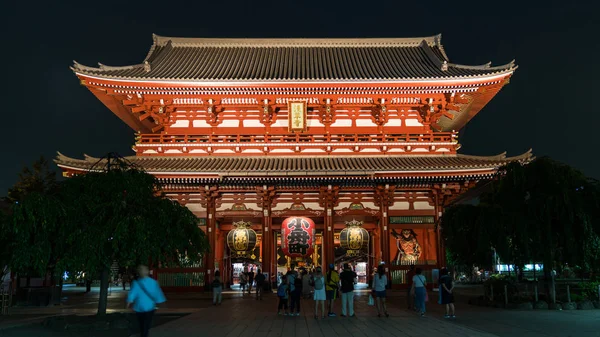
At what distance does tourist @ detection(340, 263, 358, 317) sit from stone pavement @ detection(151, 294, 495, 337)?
0.40 metres

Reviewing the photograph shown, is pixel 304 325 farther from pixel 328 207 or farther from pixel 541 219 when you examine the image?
pixel 328 207

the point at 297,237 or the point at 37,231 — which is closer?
the point at 37,231

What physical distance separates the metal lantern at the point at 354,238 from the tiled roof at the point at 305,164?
127 inches

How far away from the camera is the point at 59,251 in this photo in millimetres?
14766

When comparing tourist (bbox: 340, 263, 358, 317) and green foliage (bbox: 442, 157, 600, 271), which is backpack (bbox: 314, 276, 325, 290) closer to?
tourist (bbox: 340, 263, 358, 317)

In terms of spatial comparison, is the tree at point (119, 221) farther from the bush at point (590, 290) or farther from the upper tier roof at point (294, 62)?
the bush at point (590, 290)

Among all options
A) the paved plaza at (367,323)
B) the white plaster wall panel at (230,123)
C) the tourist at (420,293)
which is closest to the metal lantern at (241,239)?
the white plaster wall panel at (230,123)

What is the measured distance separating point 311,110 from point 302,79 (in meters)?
2.41

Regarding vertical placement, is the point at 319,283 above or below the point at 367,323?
above

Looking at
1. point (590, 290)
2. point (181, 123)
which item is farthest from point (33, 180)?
point (590, 290)

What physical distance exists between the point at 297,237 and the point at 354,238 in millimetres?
2924

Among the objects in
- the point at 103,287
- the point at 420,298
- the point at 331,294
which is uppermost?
the point at 103,287

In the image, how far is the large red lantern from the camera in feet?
85.5

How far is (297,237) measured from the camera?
2625 cm
